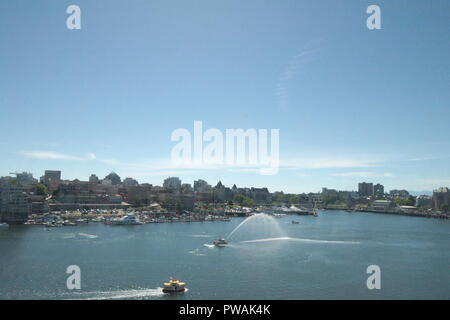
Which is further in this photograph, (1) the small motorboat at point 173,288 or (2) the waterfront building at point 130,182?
(2) the waterfront building at point 130,182

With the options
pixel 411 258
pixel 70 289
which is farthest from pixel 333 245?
pixel 70 289

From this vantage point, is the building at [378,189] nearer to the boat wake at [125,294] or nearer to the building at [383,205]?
the building at [383,205]

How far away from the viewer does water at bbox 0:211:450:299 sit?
46.8 feet

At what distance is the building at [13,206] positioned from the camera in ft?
129

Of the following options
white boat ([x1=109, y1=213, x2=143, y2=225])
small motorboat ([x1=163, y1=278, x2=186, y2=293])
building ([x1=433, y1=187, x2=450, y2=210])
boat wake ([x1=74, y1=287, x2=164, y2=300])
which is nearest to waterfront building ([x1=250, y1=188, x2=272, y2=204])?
→ building ([x1=433, y1=187, x2=450, y2=210])

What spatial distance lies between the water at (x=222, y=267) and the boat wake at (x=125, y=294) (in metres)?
0.03

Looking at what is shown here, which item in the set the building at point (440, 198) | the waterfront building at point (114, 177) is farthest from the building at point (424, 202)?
the waterfront building at point (114, 177)

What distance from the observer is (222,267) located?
18375mm

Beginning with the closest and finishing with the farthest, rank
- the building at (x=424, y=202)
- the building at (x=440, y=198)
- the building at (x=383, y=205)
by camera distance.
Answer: the building at (x=440, y=198)
the building at (x=424, y=202)
the building at (x=383, y=205)

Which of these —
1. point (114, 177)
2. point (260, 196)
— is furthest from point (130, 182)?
point (260, 196)

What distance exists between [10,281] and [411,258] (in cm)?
2159

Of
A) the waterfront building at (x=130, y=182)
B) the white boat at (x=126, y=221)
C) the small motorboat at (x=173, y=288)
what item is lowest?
the white boat at (x=126, y=221)
